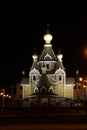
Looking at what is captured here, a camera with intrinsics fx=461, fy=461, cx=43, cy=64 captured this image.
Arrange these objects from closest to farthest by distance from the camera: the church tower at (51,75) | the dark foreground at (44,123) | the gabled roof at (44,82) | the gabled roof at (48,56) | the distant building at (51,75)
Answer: the dark foreground at (44,123) < the gabled roof at (44,82) < the distant building at (51,75) < the church tower at (51,75) < the gabled roof at (48,56)

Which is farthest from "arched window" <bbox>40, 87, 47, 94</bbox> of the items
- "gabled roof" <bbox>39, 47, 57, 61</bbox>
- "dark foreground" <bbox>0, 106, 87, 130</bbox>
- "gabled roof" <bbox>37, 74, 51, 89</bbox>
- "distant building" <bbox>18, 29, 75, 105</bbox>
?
"dark foreground" <bbox>0, 106, 87, 130</bbox>

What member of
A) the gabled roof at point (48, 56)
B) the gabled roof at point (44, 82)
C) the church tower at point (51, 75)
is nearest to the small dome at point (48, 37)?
the church tower at point (51, 75)

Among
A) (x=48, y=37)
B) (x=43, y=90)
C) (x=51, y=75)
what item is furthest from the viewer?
(x=48, y=37)

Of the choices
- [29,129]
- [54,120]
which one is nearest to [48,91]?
[54,120]

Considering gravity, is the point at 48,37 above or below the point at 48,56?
above

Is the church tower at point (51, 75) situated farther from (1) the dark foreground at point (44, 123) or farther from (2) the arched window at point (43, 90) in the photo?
(1) the dark foreground at point (44, 123)

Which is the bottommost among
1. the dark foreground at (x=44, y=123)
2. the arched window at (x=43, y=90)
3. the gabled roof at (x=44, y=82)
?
the dark foreground at (x=44, y=123)

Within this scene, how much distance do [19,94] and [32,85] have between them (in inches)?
373

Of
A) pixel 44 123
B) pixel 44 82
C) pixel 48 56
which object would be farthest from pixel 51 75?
pixel 44 123

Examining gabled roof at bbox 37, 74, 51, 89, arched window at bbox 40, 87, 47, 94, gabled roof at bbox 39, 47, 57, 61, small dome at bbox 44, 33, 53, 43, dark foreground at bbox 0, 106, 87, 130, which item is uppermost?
small dome at bbox 44, 33, 53, 43

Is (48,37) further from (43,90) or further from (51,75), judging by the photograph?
(43,90)

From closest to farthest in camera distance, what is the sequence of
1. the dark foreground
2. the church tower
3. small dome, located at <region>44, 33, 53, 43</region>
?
the dark foreground
the church tower
small dome, located at <region>44, 33, 53, 43</region>

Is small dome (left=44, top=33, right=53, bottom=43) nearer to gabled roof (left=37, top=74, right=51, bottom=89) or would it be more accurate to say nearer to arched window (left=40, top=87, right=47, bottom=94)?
gabled roof (left=37, top=74, right=51, bottom=89)

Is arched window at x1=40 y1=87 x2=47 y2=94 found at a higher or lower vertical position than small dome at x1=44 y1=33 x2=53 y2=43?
lower
